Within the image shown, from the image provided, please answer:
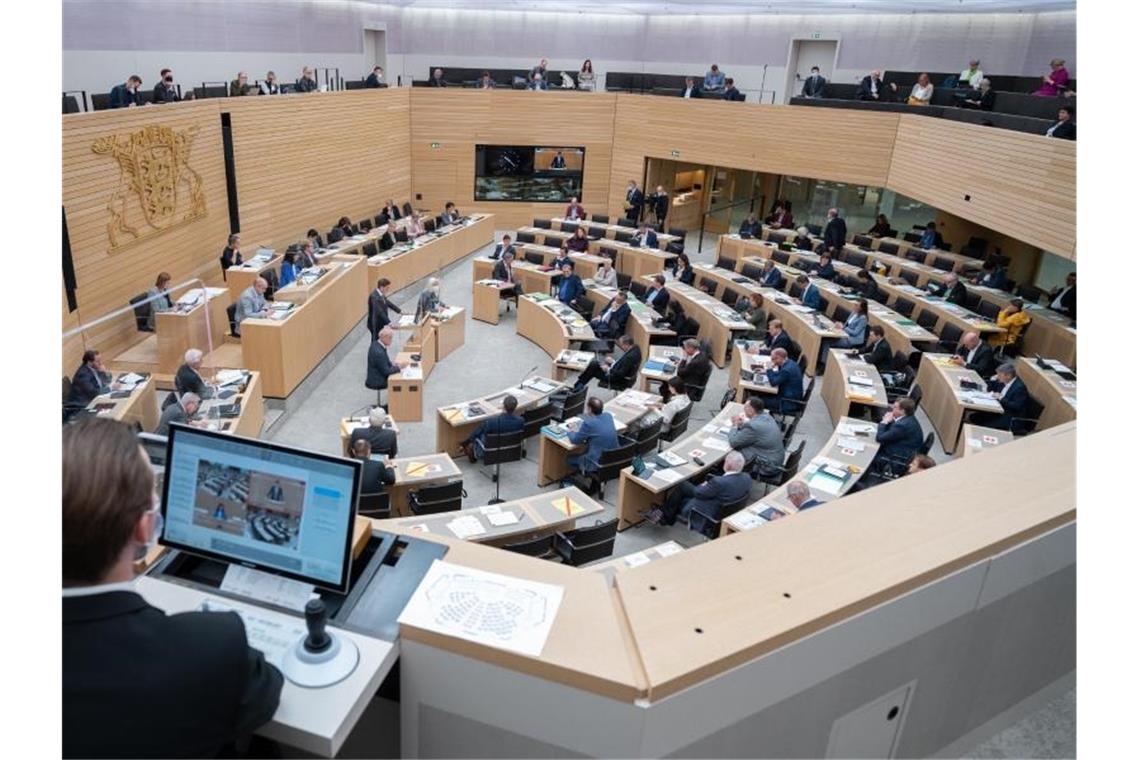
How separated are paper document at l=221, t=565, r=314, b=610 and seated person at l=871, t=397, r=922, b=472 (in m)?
6.72

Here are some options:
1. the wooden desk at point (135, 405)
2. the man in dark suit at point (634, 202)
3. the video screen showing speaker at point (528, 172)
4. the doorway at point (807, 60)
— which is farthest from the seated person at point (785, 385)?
the doorway at point (807, 60)

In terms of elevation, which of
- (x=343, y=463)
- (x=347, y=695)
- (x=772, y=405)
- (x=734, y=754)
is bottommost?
(x=772, y=405)

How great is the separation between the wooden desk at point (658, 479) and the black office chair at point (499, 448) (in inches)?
50.1

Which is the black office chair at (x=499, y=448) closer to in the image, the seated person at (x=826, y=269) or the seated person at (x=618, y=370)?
the seated person at (x=618, y=370)

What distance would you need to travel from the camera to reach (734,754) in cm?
196

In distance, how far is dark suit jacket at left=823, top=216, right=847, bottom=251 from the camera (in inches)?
647

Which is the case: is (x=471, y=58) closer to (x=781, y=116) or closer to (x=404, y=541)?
(x=781, y=116)

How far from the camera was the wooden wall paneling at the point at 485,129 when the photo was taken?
1984cm

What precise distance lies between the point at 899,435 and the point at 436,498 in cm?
477

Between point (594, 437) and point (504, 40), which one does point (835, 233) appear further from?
point (504, 40)

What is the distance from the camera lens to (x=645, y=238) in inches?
653

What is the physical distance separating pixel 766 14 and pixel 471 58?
8.78 metres

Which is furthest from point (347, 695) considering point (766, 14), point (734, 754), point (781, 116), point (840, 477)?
point (766, 14)

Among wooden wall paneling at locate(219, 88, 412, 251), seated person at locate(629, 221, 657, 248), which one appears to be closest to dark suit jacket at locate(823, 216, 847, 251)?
seated person at locate(629, 221, 657, 248)
